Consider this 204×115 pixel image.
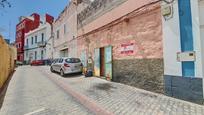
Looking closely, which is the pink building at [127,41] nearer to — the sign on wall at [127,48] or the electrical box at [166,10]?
the sign on wall at [127,48]

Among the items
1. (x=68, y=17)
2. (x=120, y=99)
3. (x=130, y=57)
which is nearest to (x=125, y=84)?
(x=130, y=57)

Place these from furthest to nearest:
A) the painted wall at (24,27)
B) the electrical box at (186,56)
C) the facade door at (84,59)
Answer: the painted wall at (24,27)
the facade door at (84,59)
the electrical box at (186,56)

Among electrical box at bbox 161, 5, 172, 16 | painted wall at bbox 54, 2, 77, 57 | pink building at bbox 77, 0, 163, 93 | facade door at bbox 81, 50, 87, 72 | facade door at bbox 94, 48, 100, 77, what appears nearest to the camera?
electrical box at bbox 161, 5, 172, 16

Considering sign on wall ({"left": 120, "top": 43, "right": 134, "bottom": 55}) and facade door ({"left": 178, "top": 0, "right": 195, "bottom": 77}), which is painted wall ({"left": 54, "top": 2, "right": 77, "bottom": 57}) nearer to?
sign on wall ({"left": 120, "top": 43, "right": 134, "bottom": 55})

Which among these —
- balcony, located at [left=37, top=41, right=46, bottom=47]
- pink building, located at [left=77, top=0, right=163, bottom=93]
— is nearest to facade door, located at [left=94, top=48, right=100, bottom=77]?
pink building, located at [left=77, top=0, right=163, bottom=93]

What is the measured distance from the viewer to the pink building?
6.80 m

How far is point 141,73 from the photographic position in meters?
7.54

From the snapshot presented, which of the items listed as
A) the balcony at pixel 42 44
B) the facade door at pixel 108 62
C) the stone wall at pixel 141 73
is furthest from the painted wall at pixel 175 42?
the balcony at pixel 42 44

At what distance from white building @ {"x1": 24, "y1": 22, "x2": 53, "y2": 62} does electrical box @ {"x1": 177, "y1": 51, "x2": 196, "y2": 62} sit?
80.0 feet

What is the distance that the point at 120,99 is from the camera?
6117 millimetres

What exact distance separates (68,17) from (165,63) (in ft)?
47.9

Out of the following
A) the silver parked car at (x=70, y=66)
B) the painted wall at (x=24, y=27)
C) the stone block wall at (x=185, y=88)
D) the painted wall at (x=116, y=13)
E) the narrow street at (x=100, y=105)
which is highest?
the painted wall at (x=24, y=27)

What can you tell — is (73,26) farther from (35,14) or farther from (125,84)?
(35,14)

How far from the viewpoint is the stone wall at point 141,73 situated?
659 centimetres
